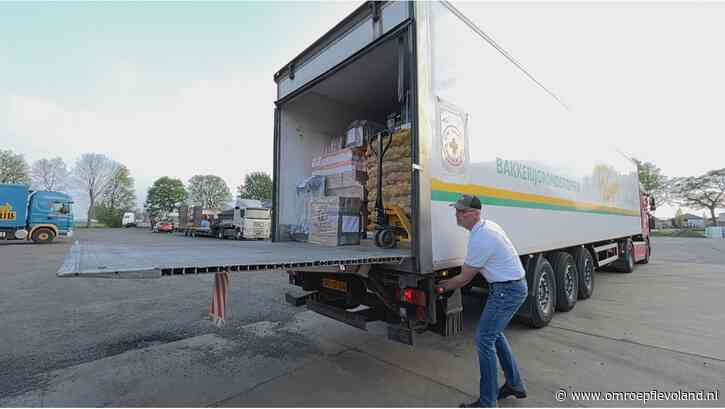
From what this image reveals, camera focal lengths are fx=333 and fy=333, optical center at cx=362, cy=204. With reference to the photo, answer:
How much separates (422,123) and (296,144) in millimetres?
2455

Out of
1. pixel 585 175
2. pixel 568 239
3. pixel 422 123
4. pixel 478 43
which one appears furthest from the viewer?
pixel 585 175

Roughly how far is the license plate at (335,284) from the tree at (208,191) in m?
61.7

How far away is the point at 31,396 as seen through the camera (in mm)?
2848

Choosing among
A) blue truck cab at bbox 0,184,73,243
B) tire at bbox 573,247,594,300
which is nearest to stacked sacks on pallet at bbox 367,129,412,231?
tire at bbox 573,247,594,300

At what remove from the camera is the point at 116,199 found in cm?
5334

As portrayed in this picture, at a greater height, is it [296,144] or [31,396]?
[296,144]

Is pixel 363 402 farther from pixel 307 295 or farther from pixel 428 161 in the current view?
pixel 428 161

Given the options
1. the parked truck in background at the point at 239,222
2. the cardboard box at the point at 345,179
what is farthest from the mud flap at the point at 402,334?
the parked truck in background at the point at 239,222

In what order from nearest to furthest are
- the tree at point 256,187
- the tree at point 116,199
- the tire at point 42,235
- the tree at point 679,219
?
the tire at point 42,235 → the tree at point 116,199 → the tree at point 256,187 → the tree at point 679,219

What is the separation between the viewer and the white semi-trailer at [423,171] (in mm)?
2889

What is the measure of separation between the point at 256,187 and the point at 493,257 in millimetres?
57608

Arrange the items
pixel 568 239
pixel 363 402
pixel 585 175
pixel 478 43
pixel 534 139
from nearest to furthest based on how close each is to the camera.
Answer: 1. pixel 363 402
2. pixel 478 43
3. pixel 534 139
4. pixel 568 239
5. pixel 585 175

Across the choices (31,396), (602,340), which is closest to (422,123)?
(602,340)

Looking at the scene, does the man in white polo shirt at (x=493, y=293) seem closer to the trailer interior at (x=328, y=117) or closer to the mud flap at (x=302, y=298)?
the trailer interior at (x=328, y=117)
